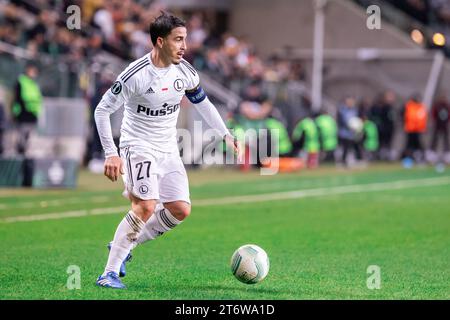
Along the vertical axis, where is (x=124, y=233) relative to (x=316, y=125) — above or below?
below

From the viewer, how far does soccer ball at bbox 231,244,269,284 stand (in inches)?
390

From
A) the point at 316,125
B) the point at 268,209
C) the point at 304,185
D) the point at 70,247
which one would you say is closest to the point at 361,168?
the point at 316,125

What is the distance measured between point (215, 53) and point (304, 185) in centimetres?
992

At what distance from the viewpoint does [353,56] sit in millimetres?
38562

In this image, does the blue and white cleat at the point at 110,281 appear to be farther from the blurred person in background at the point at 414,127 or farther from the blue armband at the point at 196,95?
the blurred person in background at the point at 414,127

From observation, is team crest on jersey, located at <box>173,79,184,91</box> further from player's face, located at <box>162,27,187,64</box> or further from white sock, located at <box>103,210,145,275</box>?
white sock, located at <box>103,210,145,275</box>

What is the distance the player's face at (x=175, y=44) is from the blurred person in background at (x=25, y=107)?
15.4 m

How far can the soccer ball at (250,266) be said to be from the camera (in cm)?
991

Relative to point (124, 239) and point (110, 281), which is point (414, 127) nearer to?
point (124, 239)

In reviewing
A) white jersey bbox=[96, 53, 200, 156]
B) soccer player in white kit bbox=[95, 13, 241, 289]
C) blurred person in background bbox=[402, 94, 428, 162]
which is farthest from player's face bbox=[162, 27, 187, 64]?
blurred person in background bbox=[402, 94, 428, 162]

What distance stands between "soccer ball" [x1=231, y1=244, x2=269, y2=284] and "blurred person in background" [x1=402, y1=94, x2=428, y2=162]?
2485 centimetres

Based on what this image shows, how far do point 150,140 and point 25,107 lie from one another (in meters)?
15.4

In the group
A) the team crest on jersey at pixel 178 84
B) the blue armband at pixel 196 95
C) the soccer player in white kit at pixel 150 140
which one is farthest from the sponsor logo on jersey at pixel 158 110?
the blue armband at pixel 196 95
